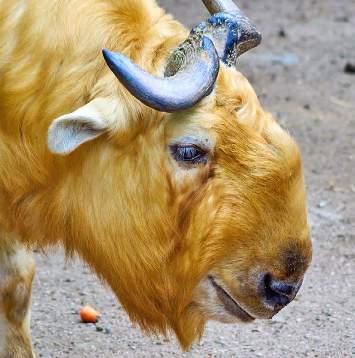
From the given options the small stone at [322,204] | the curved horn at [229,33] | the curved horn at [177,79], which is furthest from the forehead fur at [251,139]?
the small stone at [322,204]

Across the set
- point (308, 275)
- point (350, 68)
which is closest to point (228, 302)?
point (308, 275)

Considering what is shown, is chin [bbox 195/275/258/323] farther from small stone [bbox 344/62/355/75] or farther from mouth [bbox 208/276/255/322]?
small stone [bbox 344/62/355/75]

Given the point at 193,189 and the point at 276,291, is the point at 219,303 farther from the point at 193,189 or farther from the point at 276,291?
the point at 193,189

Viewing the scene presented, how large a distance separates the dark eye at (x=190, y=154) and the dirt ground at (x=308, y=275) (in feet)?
4.17

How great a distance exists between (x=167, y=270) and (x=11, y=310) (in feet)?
4.03

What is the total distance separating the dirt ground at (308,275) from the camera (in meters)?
5.28

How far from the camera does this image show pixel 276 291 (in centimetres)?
396

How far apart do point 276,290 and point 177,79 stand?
31.9 inches

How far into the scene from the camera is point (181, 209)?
4012 millimetres

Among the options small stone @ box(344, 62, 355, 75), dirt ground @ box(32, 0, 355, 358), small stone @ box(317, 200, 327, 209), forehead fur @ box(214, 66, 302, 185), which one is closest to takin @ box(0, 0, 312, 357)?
forehead fur @ box(214, 66, 302, 185)

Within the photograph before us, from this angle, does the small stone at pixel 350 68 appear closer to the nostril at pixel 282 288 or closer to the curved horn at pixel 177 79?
the curved horn at pixel 177 79

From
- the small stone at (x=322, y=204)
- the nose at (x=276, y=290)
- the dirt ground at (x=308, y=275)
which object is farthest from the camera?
the small stone at (x=322, y=204)

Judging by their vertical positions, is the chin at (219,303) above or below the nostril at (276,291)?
below

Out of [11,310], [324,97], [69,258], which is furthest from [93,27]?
[324,97]
